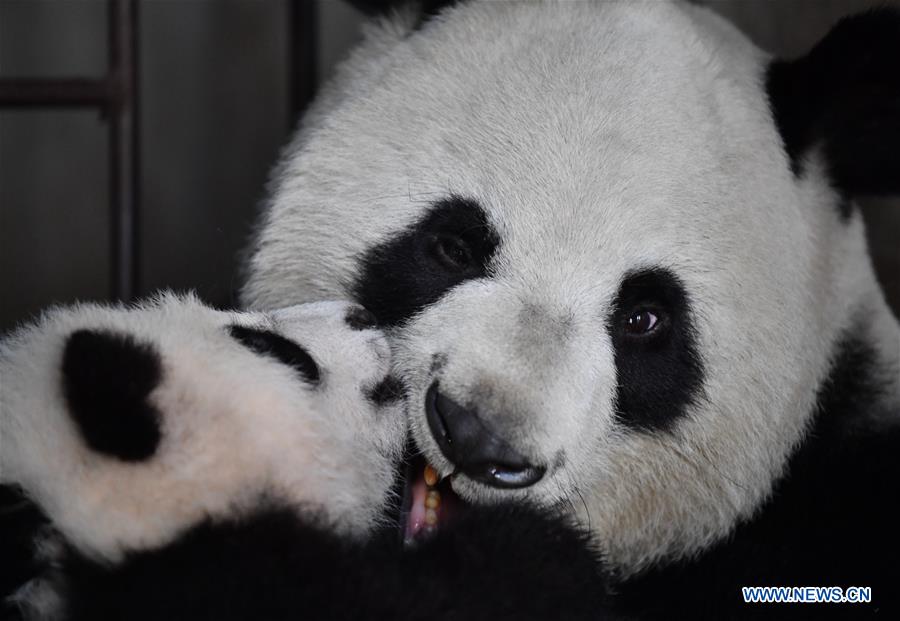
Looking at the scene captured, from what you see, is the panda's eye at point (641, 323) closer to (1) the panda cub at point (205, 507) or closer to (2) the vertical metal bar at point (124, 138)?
(1) the panda cub at point (205, 507)

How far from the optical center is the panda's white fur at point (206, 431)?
145cm

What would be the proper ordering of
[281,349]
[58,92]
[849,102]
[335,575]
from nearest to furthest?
1. [335,575]
2. [281,349]
3. [849,102]
4. [58,92]

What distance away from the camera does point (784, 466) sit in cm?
204

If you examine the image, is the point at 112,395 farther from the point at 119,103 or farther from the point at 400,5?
the point at 119,103

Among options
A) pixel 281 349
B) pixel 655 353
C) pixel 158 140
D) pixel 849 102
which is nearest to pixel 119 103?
pixel 158 140

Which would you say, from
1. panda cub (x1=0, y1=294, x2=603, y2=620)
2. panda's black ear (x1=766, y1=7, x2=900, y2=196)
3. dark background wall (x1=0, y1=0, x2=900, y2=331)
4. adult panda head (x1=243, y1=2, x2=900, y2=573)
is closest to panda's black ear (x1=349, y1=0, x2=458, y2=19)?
adult panda head (x1=243, y1=2, x2=900, y2=573)

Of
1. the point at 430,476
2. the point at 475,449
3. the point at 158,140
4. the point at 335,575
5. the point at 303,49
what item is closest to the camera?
the point at 335,575

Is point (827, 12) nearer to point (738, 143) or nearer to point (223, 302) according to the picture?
point (738, 143)

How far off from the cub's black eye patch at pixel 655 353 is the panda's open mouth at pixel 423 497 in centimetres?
31

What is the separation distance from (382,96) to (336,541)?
0.90 m

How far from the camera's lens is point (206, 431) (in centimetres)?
151

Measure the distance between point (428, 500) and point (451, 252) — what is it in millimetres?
412

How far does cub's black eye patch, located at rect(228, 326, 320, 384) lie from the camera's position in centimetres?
171

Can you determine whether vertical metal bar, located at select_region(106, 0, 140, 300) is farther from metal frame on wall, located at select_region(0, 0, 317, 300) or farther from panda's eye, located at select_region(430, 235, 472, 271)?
panda's eye, located at select_region(430, 235, 472, 271)
